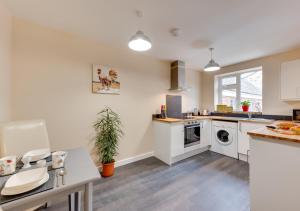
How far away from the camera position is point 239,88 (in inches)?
147

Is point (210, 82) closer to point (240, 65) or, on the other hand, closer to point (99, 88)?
point (240, 65)

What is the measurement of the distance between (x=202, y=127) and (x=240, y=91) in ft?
5.17

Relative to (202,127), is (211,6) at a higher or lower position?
higher

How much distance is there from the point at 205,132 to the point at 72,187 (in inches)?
129

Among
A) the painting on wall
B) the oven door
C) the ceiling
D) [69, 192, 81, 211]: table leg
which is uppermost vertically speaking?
the ceiling

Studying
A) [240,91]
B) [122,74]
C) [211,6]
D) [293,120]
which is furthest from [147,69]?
[293,120]

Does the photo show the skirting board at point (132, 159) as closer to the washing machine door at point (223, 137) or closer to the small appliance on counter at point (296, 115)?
the washing machine door at point (223, 137)

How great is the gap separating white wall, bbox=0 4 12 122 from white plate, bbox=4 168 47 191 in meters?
1.19

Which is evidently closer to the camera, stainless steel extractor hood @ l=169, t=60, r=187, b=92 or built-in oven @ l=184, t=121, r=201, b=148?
built-in oven @ l=184, t=121, r=201, b=148

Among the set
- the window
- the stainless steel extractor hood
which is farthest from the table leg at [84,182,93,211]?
the window

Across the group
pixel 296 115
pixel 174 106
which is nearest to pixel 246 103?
pixel 296 115

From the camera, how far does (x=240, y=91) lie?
3734 millimetres

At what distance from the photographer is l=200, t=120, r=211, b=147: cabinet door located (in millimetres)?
3389

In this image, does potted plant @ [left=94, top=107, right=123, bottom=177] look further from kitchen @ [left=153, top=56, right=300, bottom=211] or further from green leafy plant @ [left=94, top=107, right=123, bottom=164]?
kitchen @ [left=153, top=56, right=300, bottom=211]
